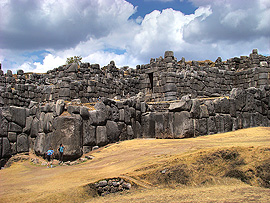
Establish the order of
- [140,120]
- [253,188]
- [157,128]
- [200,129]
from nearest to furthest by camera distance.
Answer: [253,188] → [200,129] → [157,128] → [140,120]

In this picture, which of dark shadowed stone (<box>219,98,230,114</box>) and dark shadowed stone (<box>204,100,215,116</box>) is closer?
dark shadowed stone (<box>204,100,215,116</box>)

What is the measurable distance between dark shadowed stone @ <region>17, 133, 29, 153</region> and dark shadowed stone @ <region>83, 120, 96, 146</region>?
3243mm

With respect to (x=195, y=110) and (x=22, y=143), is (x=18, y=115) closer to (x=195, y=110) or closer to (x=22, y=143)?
(x=22, y=143)

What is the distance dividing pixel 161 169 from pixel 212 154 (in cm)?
129

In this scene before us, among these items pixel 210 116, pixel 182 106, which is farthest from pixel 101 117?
pixel 210 116

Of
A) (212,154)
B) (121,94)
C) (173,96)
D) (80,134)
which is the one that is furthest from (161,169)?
(121,94)

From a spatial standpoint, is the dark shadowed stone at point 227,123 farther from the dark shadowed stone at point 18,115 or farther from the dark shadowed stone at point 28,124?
the dark shadowed stone at point 18,115

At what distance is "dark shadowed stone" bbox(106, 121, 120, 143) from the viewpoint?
36.3ft

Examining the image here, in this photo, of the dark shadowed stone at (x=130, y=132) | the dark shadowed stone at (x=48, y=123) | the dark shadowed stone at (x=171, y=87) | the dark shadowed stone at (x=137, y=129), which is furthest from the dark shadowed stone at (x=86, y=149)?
the dark shadowed stone at (x=171, y=87)

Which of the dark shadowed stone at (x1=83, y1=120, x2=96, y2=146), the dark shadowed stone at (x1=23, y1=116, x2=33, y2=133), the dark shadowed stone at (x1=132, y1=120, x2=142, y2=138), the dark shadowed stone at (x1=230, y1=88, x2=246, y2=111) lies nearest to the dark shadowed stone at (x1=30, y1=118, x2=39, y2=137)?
the dark shadowed stone at (x1=23, y1=116, x2=33, y2=133)

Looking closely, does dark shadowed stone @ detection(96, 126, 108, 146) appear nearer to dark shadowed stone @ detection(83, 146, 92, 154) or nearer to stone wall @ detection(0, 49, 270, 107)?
dark shadowed stone @ detection(83, 146, 92, 154)

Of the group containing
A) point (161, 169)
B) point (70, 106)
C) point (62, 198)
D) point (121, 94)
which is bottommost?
point (62, 198)

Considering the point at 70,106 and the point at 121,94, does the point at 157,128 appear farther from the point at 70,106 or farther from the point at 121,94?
the point at 121,94

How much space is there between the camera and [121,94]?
20500 mm
